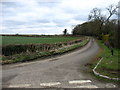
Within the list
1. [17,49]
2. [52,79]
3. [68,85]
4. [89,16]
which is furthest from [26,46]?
[89,16]

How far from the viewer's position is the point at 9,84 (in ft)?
22.5

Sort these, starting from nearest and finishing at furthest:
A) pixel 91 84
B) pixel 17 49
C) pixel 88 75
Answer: pixel 91 84
pixel 88 75
pixel 17 49

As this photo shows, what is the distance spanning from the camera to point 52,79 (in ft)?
25.0

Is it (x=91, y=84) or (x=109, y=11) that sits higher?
(x=109, y=11)

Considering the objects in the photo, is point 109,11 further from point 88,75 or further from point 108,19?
point 88,75

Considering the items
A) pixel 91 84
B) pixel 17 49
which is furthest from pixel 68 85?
pixel 17 49

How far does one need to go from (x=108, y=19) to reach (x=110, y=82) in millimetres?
49876

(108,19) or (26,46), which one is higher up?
(108,19)

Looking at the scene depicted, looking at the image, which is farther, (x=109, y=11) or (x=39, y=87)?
(x=109, y=11)

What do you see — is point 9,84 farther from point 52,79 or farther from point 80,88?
point 80,88

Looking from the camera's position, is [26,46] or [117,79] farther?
[26,46]

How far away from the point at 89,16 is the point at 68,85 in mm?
50918

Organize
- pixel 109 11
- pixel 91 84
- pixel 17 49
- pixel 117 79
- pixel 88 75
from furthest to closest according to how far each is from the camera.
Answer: pixel 109 11 < pixel 17 49 < pixel 88 75 < pixel 117 79 < pixel 91 84

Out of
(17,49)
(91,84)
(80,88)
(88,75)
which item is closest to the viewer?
(80,88)
